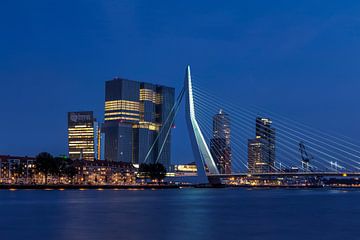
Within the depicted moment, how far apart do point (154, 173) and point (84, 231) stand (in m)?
114

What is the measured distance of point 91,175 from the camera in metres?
158

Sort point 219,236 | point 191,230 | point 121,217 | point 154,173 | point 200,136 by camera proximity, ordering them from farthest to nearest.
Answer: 1. point 154,173
2. point 200,136
3. point 121,217
4. point 191,230
5. point 219,236

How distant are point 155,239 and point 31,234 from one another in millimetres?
5451

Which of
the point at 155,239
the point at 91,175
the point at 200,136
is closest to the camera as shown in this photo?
the point at 155,239

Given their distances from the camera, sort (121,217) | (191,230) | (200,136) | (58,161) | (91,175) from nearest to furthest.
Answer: (191,230)
(121,217)
(200,136)
(58,161)
(91,175)

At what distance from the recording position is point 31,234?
25.5 metres

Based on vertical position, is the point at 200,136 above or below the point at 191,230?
above

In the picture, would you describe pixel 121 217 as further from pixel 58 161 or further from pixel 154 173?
pixel 154 173

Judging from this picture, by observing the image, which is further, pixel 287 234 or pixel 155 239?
pixel 287 234

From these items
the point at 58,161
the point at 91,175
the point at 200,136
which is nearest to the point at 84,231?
the point at 200,136

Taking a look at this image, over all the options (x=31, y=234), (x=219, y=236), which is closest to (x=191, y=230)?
(x=219, y=236)

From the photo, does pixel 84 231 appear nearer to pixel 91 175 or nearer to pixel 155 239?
pixel 155 239

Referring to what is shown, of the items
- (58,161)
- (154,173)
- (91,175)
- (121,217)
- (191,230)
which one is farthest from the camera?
(91,175)

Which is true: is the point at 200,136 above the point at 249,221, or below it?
above
